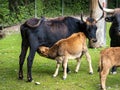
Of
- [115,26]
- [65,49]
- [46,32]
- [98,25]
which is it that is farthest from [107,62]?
[98,25]

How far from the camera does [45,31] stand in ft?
31.9

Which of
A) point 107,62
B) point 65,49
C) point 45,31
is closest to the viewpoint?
point 107,62

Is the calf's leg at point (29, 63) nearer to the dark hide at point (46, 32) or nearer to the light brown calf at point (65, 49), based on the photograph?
the dark hide at point (46, 32)

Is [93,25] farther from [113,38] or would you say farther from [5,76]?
[5,76]

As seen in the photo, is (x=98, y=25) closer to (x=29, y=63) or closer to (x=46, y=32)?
(x=46, y=32)

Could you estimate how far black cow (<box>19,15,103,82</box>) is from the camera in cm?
950

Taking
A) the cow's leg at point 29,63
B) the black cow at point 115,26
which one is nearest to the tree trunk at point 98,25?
the black cow at point 115,26

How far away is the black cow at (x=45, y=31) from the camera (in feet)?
31.2

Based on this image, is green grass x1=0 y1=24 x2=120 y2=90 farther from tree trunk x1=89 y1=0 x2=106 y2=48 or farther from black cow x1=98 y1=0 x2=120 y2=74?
tree trunk x1=89 y1=0 x2=106 y2=48

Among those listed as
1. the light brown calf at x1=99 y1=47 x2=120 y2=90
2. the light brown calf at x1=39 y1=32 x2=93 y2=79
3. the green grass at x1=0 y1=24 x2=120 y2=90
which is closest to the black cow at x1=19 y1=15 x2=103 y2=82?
the light brown calf at x1=39 y1=32 x2=93 y2=79

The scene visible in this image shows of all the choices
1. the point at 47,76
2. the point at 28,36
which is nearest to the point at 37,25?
the point at 28,36

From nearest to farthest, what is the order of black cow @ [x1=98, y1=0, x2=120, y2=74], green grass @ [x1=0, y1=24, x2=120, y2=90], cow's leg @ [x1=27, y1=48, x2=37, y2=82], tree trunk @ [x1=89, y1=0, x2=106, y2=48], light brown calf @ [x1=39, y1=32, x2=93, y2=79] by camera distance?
1. green grass @ [x1=0, y1=24, x2=120, y2=90]
2. cow's leg @ [x1=27, y1=48, x2=37, y2=82]
3. light brown calf @ [x1=39, y1=32, x2=93, y2=79]
4. black cow @ [x1=98, y1=0, x2=120, y2=74]
5. tree trunk @ [x1=89, y1=0, x2=106, y2=48]

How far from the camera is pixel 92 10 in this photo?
1482 cm

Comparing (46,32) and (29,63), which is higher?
(46,32)
